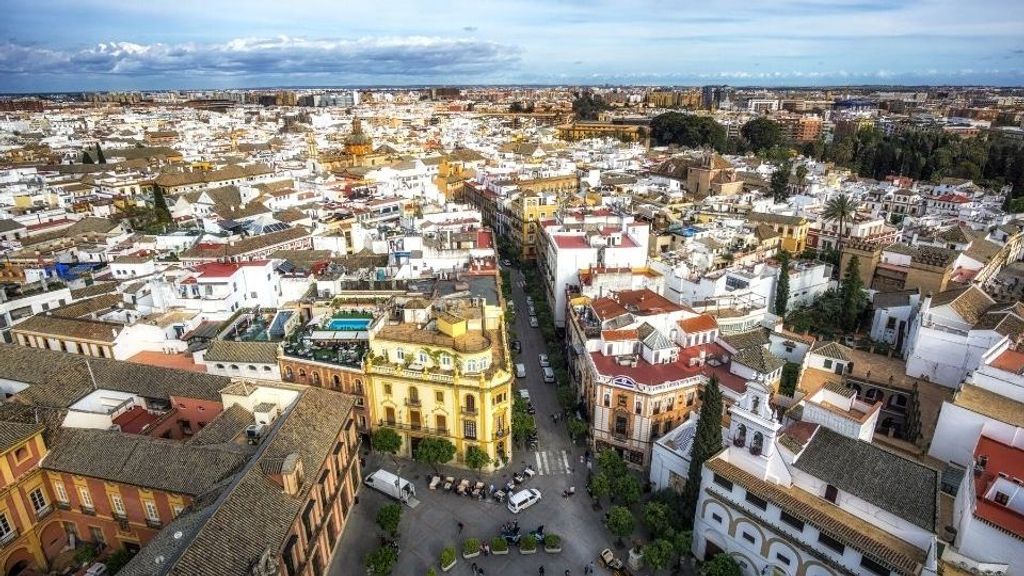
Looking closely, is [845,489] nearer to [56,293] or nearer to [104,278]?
[56,293]

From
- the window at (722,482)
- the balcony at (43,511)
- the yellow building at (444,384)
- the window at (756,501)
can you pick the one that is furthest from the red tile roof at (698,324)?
the balcony at (43,511)

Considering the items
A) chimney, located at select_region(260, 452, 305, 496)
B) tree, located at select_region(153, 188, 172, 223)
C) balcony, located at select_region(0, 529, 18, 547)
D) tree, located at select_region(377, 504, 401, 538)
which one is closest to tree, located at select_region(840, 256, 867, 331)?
tree, located at select_region(377, 504, 401, 538)

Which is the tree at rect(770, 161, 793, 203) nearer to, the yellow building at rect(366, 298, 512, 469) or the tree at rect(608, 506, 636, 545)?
the yellow building at rect(366, 298, 512, 469)

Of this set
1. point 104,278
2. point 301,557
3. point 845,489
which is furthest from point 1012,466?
point 104,278

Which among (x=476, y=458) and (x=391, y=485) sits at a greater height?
(x=476, y=458)

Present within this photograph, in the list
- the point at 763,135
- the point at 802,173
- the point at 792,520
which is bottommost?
the point at 792,520

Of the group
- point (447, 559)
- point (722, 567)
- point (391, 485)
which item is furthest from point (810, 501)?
point (391, 485)

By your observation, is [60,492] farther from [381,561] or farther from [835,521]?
[835,521]

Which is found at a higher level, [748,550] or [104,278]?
[104,278]

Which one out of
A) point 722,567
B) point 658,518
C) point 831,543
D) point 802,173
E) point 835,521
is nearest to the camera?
point 831,543
